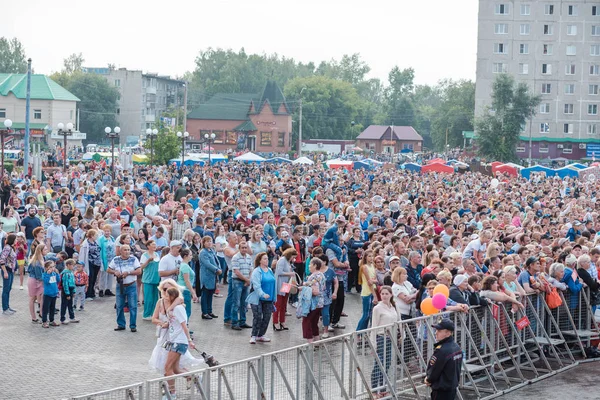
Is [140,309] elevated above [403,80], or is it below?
below

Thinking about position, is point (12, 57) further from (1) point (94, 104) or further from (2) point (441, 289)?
(2) point (441, 289)

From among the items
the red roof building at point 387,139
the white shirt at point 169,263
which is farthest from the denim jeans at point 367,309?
the red roof building at point 387,139

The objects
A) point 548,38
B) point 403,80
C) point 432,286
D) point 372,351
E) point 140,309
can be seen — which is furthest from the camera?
point 403,80

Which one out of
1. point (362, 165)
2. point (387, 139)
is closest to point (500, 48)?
point (387, 139)

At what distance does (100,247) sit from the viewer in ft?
59.6

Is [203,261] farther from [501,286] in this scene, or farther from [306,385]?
[306,385]

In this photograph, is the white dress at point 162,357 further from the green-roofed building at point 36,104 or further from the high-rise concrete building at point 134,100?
the high-rise concrete building at point 134,100

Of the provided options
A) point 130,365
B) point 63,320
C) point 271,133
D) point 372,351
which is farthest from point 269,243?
point 271,133

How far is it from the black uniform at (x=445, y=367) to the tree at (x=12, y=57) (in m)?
132

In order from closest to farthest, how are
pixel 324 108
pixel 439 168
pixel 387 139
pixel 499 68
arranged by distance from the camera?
pixel 439 168, pixel 499 68, pixel 324 108, pixel 387 139

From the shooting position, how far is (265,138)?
4564 inches

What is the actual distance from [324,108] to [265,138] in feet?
39.8

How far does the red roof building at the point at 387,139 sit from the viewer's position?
126750mm

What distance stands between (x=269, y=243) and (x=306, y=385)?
9.01 metres
